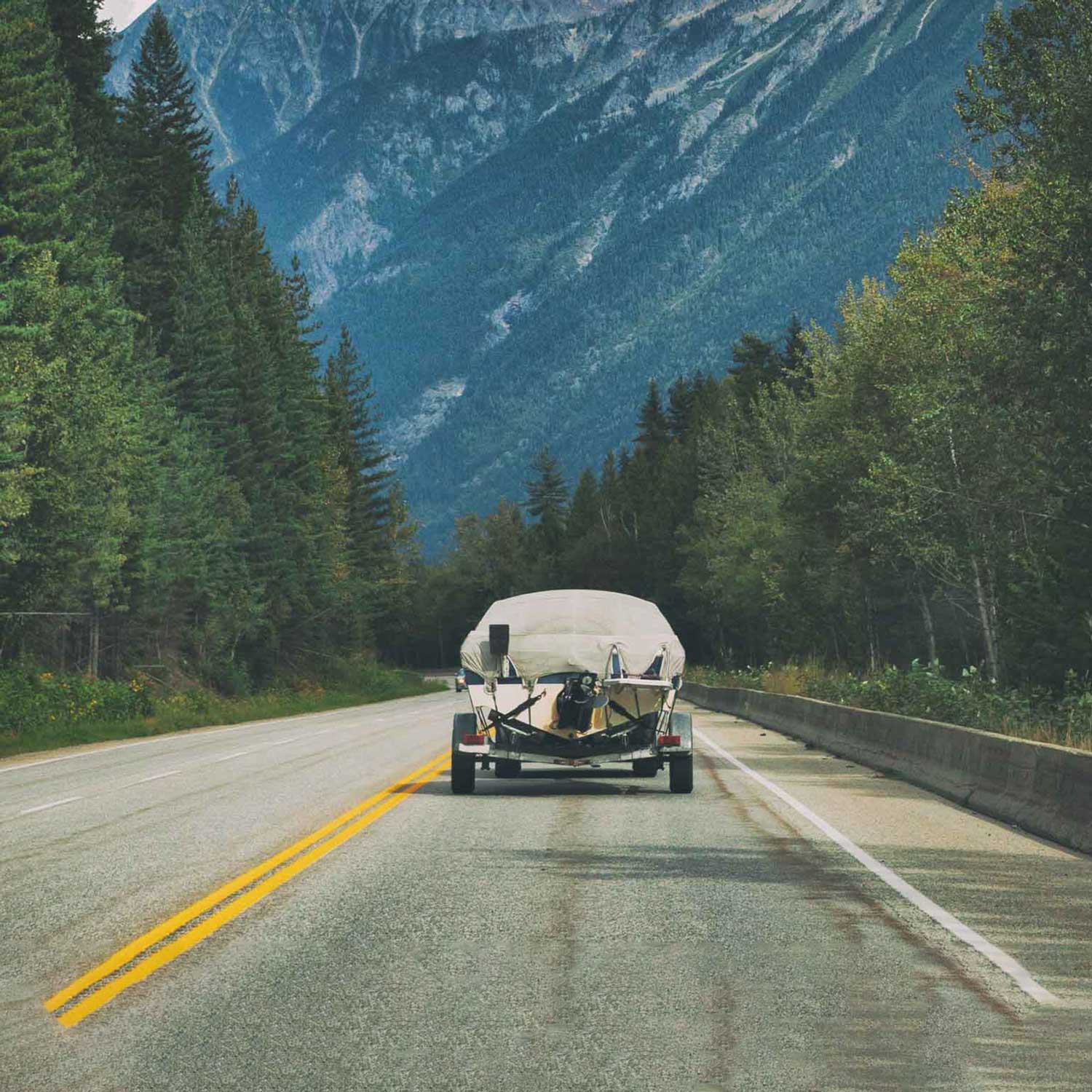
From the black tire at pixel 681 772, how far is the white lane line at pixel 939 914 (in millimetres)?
1361

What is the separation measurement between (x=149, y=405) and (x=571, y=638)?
36913 mm

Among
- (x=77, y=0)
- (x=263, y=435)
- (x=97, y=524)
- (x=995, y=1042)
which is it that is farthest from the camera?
(x=263, y=435)

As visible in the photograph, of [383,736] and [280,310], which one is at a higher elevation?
[280,310]

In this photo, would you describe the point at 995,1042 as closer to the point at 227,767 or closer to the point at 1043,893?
the point at 1043,893

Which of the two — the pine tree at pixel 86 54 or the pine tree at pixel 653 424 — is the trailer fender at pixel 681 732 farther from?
the pine tree at pixel 653 424

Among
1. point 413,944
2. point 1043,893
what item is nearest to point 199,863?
point 413,944

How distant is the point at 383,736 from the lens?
3281 centimetres

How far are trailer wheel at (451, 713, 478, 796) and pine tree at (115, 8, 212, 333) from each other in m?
50.5

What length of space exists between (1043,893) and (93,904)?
6146mm

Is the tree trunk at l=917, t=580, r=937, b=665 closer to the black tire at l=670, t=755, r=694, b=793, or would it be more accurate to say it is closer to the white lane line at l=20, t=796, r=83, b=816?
the black tire at l=670, t=755, r=694, b=793

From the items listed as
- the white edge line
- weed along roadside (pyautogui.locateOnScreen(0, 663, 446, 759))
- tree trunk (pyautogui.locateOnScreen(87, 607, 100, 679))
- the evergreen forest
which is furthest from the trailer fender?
tree trunk (pyautogui.locateOnScreen(87, 607, 100, 679))

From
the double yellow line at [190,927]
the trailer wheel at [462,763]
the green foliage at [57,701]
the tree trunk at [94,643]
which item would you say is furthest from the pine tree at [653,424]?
the double yellow line at [190,927]

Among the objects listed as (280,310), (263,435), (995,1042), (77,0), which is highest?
(77,0)

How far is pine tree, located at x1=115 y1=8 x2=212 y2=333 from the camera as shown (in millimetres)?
65688
